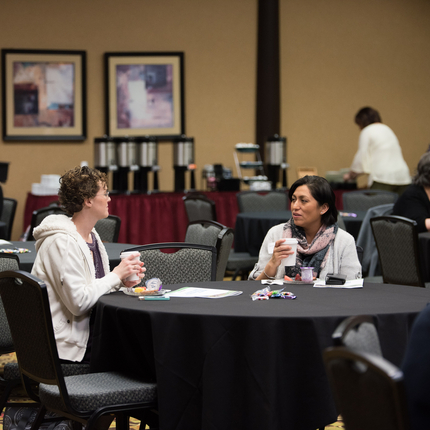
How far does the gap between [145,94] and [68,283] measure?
637 centimetres

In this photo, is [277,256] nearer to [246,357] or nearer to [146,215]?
[246,357]

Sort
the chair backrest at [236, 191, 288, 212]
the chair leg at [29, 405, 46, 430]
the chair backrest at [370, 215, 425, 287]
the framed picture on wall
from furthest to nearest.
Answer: the framed picture on wall → the chair backrest at [236, 191, 288, 212] → the chair backrest at [370, 215, 425, 287] → the chair leg at [29, 405, 46, 430]

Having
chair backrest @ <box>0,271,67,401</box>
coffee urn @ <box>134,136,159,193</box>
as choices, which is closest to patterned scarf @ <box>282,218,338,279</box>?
chair backrest @ <box>0,271,67,401</box>

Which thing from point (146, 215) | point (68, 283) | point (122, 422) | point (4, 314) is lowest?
point (122, 422)

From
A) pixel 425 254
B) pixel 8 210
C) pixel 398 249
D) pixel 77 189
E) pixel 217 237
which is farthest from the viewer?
pixel 8 210

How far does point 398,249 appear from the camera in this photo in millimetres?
3967

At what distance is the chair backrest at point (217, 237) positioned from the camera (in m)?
3.39

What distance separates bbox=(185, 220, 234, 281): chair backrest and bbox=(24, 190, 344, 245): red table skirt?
2.79 meters

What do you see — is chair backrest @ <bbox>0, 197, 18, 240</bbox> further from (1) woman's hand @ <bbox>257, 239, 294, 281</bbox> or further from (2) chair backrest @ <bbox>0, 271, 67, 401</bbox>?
(2) chair backrest @ <bbox>0, 271, 67, 401</bbox>

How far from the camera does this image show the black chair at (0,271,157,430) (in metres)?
2.04

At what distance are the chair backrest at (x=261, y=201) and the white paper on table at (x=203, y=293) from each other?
12.1ft

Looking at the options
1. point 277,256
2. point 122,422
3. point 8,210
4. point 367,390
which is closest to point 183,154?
point 8,210

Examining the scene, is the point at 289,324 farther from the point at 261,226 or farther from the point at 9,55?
the point at 9,55

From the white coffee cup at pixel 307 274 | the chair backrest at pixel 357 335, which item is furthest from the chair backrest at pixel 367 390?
the white coffee cup at pixel 307 274
